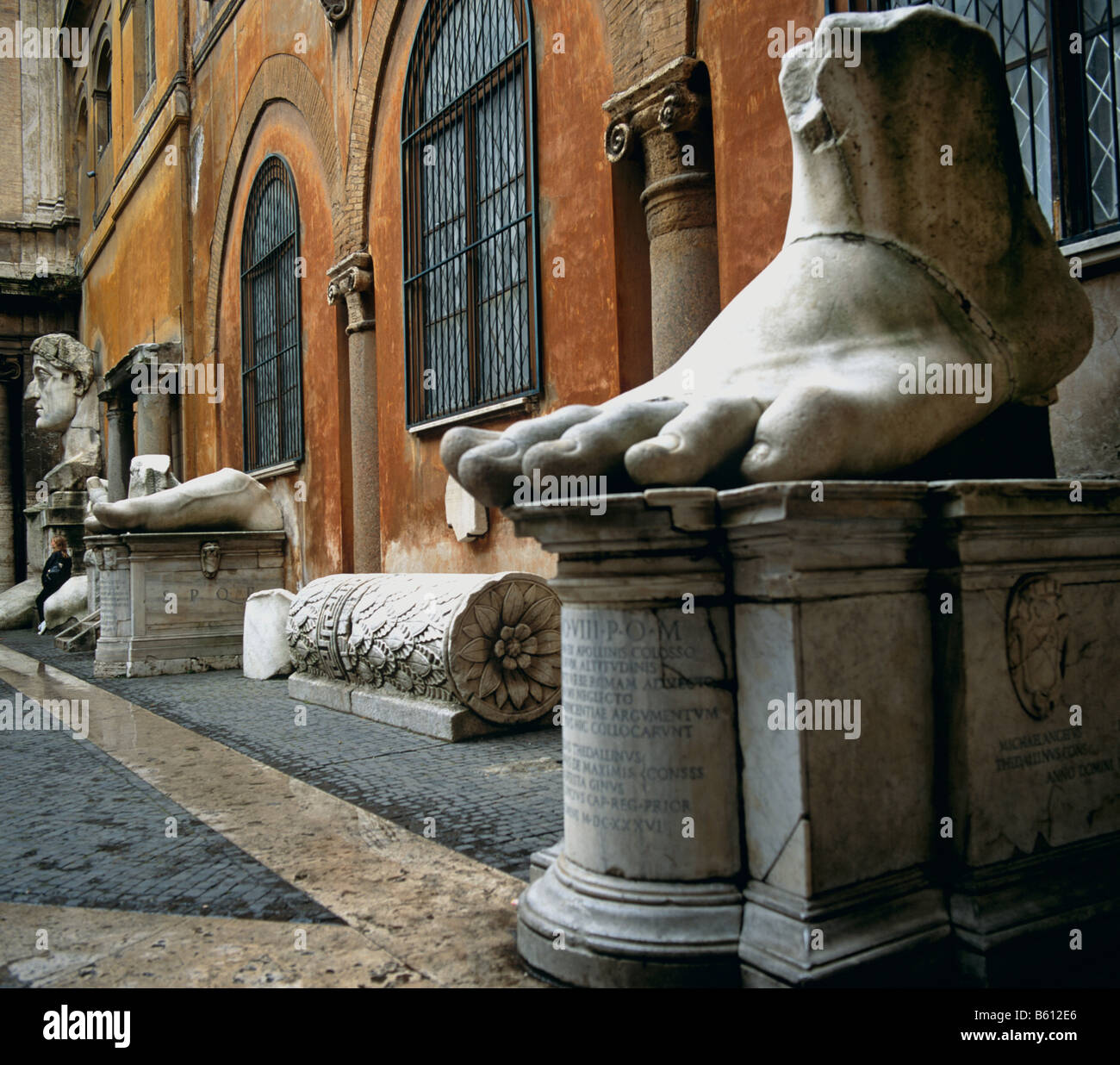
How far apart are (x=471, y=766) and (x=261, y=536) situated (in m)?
5.30

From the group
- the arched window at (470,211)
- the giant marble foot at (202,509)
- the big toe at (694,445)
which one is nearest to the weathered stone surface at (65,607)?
the giant marble foot at (202,509)

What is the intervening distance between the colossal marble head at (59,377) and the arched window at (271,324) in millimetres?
5955

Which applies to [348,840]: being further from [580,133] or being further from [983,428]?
[580,133]

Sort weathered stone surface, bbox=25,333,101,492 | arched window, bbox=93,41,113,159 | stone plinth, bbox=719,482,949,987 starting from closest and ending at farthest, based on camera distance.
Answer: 1. stone plinth, bbox=719,482,949,987
2. weathered stone surface, bbox=25,333,101,492
3. arched window, bbox=93,41,113,159

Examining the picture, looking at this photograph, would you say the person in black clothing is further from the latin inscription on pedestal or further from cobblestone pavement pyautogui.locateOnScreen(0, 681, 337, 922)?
the latin inscription on pedestal

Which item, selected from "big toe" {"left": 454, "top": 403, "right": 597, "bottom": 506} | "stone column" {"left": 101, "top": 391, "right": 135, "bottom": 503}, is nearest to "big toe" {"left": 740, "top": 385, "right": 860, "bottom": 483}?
"big toe" {"left": 454, "top": 403, "right": 597, "bottom": 506}

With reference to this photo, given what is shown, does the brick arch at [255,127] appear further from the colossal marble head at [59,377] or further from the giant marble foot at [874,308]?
the giant marble foot at [874,308]

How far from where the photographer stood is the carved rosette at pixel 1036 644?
7.58ft

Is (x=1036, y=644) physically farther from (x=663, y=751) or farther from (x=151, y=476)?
(x=151, y=476)

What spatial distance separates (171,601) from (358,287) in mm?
3470

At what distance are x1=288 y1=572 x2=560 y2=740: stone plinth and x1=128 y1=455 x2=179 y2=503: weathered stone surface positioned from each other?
16.1ft

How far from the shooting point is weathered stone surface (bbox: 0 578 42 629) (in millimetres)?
15422

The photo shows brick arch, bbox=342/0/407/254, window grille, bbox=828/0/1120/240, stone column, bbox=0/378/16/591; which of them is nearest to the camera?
window grille, bbox=828/0/1120/240

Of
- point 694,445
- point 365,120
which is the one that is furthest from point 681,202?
point 365,120
